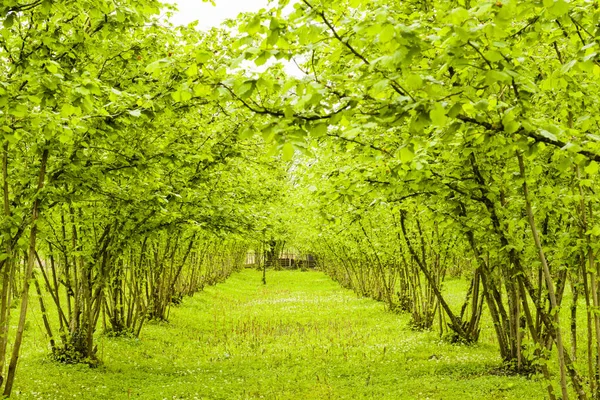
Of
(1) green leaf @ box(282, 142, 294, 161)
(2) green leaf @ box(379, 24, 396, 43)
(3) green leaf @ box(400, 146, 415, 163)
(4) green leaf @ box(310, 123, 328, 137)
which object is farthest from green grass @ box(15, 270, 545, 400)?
(2) green leaf @ box(379, 24, 396, 43)

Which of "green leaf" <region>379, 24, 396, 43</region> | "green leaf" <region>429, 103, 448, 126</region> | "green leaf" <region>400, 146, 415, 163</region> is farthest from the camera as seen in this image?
"green leaf" <region>400, 146, 415, 163</region>

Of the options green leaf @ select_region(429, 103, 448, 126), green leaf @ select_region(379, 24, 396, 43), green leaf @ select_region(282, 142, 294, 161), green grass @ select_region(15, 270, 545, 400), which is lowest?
green grass @ select_region(15, 270, 545, 400)

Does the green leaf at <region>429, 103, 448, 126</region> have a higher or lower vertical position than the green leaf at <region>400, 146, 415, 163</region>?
higher

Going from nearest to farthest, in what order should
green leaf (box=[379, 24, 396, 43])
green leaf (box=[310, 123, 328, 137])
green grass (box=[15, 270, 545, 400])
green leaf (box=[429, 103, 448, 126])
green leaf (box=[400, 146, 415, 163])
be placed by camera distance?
green leaf (box=[379, 24, 396, 43]) → green leaf (box=[429, 103, 448, 126]) → green leaf (box=[400, 146, 415, 163]) → green leaf (box=[310, 123, 328, 137]) → green grass (box=[15, 270, 545, 400])

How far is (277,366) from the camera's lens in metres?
13.5

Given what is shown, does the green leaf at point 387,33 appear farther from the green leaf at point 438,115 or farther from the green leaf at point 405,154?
the green leaf at point 405,154

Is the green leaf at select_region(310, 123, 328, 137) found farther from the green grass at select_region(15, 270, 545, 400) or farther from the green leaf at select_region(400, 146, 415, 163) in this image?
the green grass at select_region(15, 270, 545, 400)

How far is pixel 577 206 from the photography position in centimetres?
700

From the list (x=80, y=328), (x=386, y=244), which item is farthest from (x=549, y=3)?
(x=386, y=244)

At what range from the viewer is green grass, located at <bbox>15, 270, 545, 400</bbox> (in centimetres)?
1037

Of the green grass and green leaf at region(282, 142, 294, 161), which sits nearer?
green leaf at region(282, 142, 294, 161)

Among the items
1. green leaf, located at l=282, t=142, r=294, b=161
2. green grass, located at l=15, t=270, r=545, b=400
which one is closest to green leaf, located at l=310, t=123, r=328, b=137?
green leaf, located at l=282, t=142, r=294, b=161

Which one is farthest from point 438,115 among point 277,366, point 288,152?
point 277,366

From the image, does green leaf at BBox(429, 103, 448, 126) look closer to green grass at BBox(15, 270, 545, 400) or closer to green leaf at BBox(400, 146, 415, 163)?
green leaf at BBox(400, 146, 415, 163)
